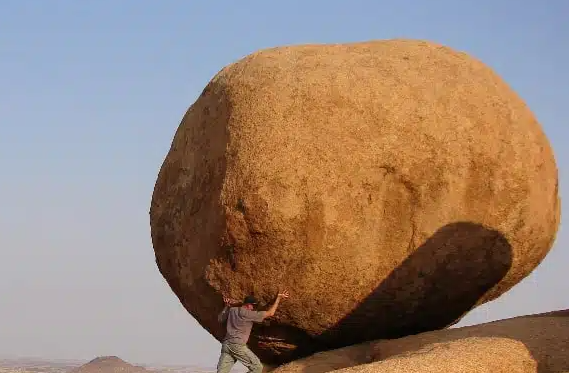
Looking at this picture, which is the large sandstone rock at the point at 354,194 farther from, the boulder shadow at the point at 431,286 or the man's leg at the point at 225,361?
the man's leg at the point at 225,361

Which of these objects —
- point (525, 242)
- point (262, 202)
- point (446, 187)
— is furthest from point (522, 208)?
point (262, 202)

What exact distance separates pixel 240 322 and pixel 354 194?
208cm

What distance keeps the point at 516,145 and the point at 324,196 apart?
110 inches

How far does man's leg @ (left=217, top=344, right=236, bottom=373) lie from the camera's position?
29.4ft

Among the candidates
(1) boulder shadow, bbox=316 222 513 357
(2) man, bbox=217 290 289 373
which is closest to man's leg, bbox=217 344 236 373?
(2) man, bbox=217 290 289 373

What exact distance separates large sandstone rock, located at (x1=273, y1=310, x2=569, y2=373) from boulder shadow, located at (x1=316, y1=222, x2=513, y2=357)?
0.97ft

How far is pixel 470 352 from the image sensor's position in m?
7.75

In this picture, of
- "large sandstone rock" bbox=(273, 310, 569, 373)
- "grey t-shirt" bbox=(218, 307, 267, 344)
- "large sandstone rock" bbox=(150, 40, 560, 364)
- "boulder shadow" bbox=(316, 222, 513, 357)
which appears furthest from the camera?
"boulder shadow" bbox=(316, 222, 513, 357)

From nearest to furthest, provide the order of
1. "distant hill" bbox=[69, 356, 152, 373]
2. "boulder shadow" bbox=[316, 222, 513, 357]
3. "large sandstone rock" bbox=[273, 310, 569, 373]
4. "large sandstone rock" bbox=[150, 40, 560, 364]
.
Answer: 1. "large sandstone rock" bbox=[273, 310, 569, 373]
2. "large sandstone rock" bbox=[150, 40, 560, 364]
3. "boulder shadow" bbox=[316, 222, 513, 357]
4. "distant hill" bbox=[69, 356, 152, 373]

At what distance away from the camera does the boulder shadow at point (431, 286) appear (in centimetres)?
910

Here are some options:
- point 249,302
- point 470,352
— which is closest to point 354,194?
point 249,302

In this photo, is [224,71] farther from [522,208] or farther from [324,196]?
[522,208]

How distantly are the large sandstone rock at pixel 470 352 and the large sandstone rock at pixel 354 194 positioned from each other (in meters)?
0.49

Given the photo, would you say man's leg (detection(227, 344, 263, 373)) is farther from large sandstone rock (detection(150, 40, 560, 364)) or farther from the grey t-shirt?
large sandstone rock (detection(150, 40, 560, 364))
